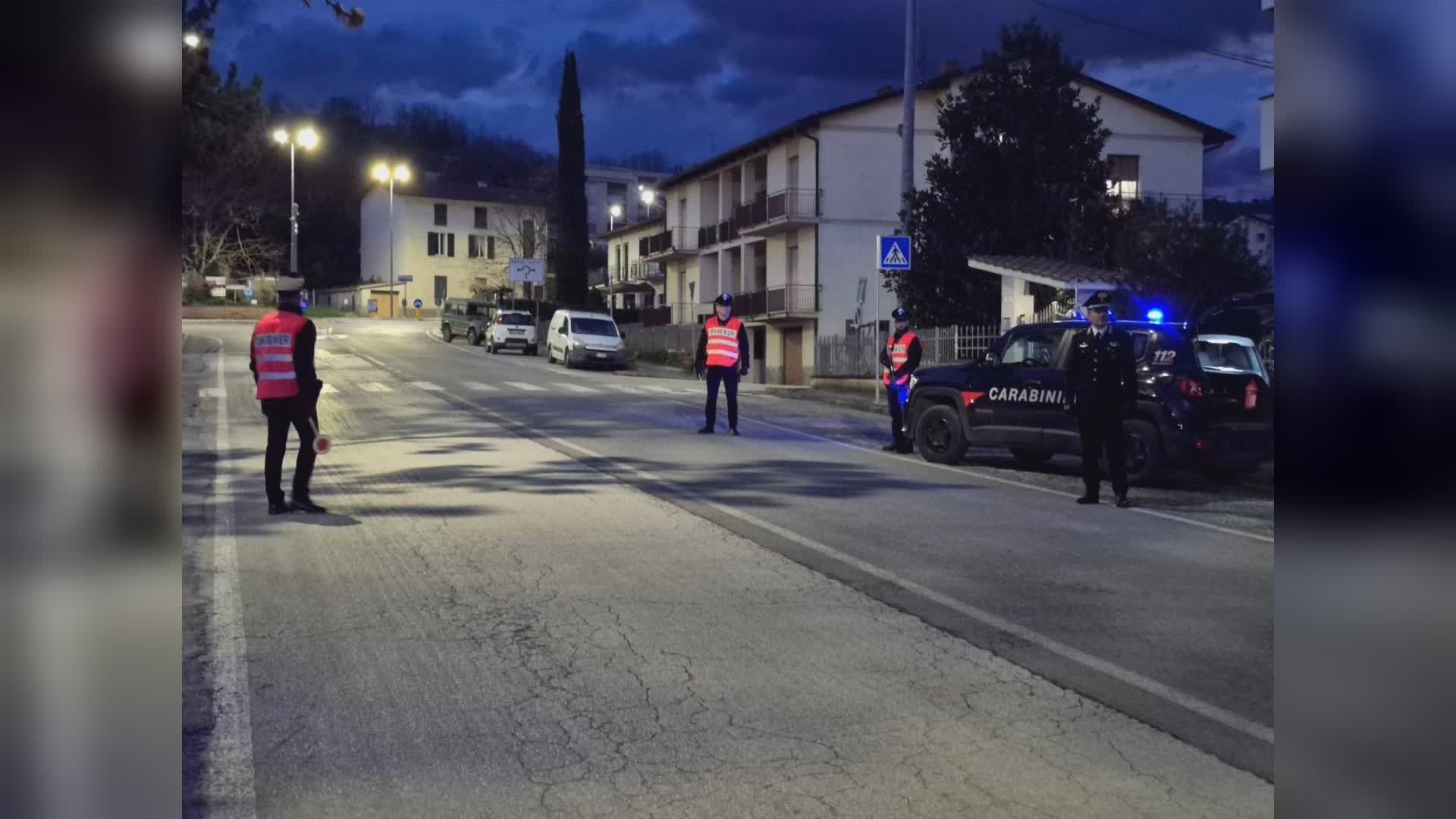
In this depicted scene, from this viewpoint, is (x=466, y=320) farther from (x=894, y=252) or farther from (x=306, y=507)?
(x=306, y=507)

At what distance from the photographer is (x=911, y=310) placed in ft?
106

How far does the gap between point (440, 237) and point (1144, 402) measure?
89.1 m

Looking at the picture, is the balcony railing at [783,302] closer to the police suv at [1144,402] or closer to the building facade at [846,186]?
the building facade at [846,186]

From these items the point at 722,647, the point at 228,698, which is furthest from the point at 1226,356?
the point at 228,698

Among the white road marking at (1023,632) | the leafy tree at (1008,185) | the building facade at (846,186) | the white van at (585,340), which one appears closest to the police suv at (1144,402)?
→ the white road marking at (1023,632)

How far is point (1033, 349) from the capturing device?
14.6 metres

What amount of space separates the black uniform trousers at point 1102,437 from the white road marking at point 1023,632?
3.40 meters

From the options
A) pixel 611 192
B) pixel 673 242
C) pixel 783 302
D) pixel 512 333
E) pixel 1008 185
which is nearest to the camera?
pixel 1008 185

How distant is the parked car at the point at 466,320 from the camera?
5453 centimetres

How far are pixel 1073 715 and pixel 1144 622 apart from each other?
74.7 inches

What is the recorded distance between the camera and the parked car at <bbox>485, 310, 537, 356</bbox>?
48.0 meters

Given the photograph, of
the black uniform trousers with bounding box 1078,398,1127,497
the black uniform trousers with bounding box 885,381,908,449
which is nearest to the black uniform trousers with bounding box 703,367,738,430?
the black uniform trousers with bounding box 885,381,908,449
